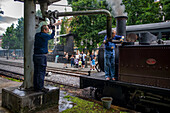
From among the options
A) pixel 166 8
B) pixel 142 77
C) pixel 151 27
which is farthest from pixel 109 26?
pixel 166 8

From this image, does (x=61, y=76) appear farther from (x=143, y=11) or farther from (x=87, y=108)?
(x=143, y=11)

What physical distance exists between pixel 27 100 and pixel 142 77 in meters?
3.16

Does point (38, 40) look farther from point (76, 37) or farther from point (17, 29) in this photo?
point (17, 29)

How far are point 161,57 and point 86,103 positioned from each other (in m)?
2.59

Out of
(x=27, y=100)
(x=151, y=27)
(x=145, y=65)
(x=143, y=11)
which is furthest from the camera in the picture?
(x=143, y=11)

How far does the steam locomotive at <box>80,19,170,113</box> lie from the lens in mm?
3801

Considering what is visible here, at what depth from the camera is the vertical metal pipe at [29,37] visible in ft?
13.4

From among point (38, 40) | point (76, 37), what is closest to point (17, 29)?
point (76, 37)

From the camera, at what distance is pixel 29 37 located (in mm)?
4125

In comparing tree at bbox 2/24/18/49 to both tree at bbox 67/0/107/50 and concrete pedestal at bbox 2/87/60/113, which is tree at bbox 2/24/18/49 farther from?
concrete pedestal at bbox 2/87/60/113

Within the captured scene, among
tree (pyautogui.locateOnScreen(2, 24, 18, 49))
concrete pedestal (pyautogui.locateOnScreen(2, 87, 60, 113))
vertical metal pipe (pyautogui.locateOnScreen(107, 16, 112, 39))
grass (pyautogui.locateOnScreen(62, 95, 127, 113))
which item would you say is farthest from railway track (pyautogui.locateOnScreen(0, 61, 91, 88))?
tree (pyautogui.locateOnScreen(2, 24, 18, 49))

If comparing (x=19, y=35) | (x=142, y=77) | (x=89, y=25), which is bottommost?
(x=142, y=77)

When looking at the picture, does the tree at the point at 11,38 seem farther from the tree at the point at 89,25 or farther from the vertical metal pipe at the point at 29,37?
the vertical metal pipe at the point at 29,37

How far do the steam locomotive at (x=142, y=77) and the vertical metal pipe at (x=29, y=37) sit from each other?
217 centimetres
